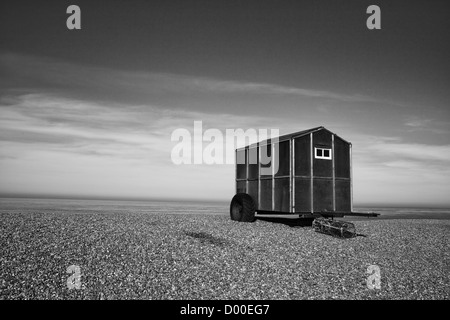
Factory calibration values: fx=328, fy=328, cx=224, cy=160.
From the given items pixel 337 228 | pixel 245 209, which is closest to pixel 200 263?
pixel 337 228

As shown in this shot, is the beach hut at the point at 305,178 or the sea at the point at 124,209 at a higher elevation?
the beach hut at the point at 305,178

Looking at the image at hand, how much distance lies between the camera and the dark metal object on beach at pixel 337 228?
16828mm

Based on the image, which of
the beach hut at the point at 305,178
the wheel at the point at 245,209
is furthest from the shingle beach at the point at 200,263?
the wheel at the point at 245,209

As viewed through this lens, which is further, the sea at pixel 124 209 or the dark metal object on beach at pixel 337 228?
the sea at pixel 124 209

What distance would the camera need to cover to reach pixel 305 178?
63.2ft

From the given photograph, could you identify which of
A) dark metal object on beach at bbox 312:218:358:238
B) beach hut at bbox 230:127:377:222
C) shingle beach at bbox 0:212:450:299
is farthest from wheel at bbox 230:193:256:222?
shingle beach at bbox 0:212:450:299

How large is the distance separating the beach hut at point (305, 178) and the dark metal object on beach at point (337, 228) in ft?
3.53

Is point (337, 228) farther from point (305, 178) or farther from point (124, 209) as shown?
point (124, 209)

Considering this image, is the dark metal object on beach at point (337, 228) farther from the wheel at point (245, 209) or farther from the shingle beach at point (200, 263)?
the wheel at point (245, 209)

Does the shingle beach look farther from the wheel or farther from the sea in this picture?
the sea

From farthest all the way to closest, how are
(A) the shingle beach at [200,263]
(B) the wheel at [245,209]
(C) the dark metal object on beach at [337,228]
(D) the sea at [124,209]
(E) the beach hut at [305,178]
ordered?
(D) the sea at [124,209] < (B) the wheel at [245,209] < (E) the beach hut at [305,178] < (C) the dark metal object on beach at [337,228] < (A) the shingle beach at [200,263]

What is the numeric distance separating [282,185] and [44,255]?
1299 cm
